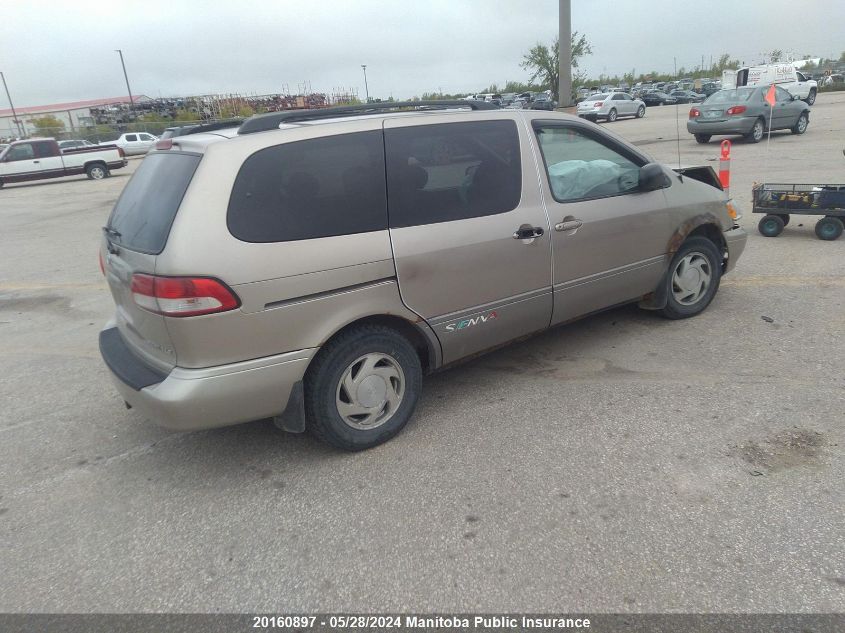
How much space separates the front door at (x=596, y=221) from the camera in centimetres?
401

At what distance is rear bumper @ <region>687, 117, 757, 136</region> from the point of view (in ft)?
55.9

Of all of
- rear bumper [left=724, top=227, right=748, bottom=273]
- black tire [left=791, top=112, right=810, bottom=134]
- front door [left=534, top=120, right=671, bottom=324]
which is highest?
front door [left=534, top=120, right=671, bottom=324]

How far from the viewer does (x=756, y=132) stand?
17.4 m

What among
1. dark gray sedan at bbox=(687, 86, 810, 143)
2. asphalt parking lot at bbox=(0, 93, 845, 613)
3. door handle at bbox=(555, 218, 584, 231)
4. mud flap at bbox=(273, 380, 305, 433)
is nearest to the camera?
asphalt parking lot at bbox=(0, 93, 845, 613)

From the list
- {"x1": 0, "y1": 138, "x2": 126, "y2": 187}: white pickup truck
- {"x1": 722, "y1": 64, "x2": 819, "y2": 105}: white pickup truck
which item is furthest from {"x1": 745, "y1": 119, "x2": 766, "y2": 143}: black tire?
{"x1": 0, "y1": 138, "x2": 126, "y2": 187}: white pickup truck

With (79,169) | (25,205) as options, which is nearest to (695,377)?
(25,205)

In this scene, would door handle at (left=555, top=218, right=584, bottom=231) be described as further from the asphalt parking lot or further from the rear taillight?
the rear taillight

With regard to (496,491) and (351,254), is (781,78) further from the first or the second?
(496,491)

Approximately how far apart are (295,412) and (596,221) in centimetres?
236

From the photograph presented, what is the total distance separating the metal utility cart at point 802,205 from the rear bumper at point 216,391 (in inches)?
252

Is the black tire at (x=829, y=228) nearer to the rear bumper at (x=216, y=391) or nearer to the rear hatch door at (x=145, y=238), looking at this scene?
the rear bumper at (x=216, y=391)

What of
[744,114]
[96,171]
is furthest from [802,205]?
[96,171]

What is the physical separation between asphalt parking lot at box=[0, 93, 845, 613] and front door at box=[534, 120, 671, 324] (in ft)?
1.71

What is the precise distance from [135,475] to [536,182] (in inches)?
115
